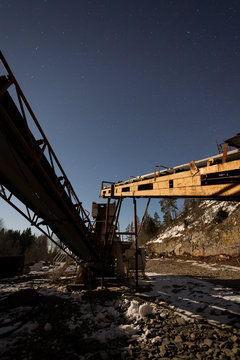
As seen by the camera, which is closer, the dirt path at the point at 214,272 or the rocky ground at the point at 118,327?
the rocky ground at the point at 118,327

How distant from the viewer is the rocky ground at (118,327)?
3.45m

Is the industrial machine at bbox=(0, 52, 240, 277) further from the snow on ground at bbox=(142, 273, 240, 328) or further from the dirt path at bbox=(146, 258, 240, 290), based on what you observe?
→ the dirt path at bbox=(146, 258, 240, 290)

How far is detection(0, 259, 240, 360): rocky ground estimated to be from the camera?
3447 mm

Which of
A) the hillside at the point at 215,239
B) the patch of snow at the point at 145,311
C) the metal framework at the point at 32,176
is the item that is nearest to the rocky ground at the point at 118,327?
the patch of snow at the point at 145,311

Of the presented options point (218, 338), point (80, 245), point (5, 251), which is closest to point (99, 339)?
point (218, 338)

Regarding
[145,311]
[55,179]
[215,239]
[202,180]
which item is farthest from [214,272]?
[55,179]

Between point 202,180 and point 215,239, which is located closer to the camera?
point 202,180

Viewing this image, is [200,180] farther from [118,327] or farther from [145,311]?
[118,327]

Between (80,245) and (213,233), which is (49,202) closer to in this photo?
(80,245)

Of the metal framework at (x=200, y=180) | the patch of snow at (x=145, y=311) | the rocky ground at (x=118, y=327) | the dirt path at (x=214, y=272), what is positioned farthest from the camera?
the dirt path at (x=214, y=272)

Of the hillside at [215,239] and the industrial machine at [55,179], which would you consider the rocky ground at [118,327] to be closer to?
the industrial machine at [55,179]

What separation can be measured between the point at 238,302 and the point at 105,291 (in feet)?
17.7

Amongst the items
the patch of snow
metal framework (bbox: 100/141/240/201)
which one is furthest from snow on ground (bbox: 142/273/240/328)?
metal framework (bbox: 100/141/240/201)

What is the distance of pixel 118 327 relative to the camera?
454 centimetres
